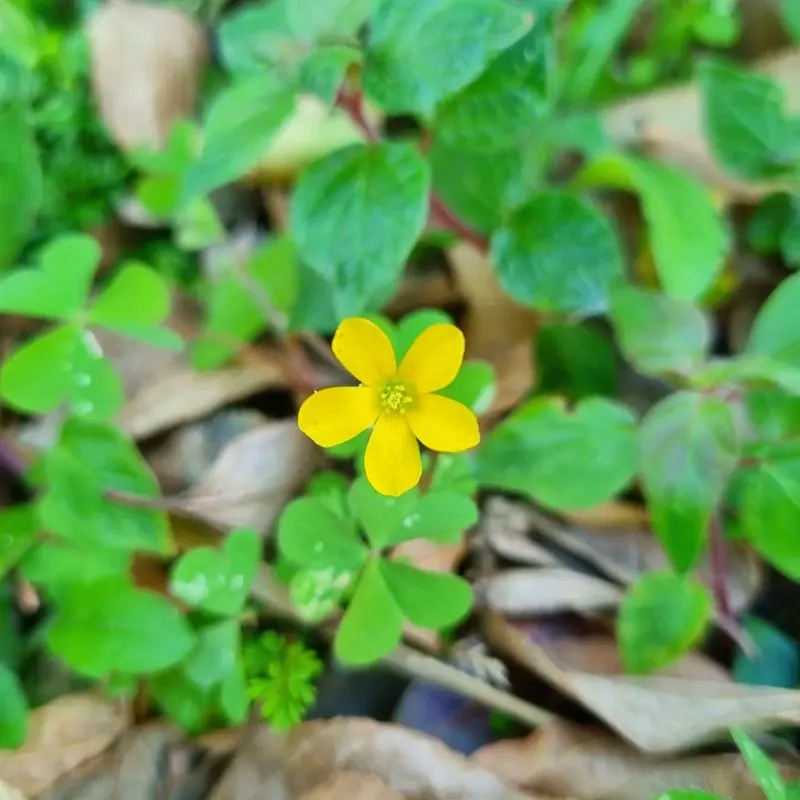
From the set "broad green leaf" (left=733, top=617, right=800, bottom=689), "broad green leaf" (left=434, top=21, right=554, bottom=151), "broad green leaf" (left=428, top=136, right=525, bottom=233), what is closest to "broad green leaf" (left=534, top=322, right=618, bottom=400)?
"broad green leaf" (left=428, top=136, right=525, bottom=233)

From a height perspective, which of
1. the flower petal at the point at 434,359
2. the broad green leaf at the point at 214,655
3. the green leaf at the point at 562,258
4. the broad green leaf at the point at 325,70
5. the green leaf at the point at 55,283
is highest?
the broad green leaf at the point at 325,70

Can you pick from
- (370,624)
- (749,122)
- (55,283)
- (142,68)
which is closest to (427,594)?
→ (370,624)

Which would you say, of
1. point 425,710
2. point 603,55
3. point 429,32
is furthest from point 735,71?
point 425,710

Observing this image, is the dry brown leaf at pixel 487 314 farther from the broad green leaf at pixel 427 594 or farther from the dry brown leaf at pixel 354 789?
the dry brown leaf at pixel 354 789

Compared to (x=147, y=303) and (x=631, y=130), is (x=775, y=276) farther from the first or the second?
(x=147, y=303)

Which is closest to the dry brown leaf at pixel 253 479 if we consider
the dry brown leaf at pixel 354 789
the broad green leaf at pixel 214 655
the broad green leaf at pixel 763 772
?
the broad green leaf at pixel 214 655

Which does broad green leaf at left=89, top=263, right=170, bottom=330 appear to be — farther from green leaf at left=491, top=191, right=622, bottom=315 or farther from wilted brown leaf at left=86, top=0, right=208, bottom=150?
green leaf at left=491, top=191, right=622, bottom=315
